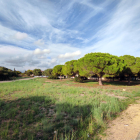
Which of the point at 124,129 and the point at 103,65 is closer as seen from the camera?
the point at 124,129

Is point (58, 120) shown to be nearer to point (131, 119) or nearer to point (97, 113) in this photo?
point (97, 113)

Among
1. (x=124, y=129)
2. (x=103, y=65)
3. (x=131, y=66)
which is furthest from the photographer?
(x=131, y=66)

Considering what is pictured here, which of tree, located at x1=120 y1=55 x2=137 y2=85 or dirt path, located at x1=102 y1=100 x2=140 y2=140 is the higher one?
tree, located at x1=120 y1=55 x2=137 y2=85

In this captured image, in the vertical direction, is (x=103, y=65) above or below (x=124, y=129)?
above

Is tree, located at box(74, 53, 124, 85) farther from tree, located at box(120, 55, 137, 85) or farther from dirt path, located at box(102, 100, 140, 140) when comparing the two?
dirt path, located at box(102, 100, 140, 140)

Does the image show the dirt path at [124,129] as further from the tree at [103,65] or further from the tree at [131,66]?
the tree at [131,66]

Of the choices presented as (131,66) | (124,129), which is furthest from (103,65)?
(124,129)

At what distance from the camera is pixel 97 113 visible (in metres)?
4.34

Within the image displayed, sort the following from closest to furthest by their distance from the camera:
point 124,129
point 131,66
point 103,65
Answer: point 124,129 < point 103,65 < point 131,66

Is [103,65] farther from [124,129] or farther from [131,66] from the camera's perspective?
[124,129]

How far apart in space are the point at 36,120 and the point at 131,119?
4501mm

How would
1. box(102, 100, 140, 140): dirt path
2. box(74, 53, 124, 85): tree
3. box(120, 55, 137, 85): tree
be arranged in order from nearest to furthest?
box(102, 100, 140, 140): dirt path → box(74, 53, 124, 85): tree → box(120, 55, 137, 85): tree

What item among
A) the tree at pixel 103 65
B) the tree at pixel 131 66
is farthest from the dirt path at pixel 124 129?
the tree at pixel 131 66

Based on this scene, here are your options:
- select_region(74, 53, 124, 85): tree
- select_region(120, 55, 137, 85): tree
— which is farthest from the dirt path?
select_region(120, 55, 137, 85): tree
